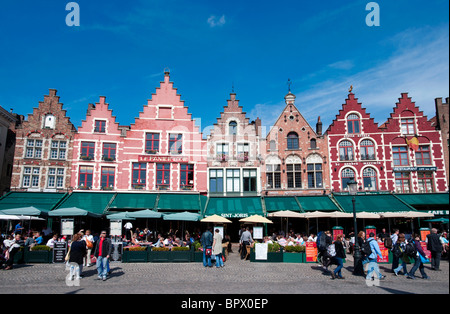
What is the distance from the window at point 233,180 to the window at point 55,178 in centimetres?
1322

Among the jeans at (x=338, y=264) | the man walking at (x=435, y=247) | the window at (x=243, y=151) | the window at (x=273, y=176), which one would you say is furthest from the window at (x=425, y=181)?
the jeans at (x=338, y=264)

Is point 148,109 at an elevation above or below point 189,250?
above

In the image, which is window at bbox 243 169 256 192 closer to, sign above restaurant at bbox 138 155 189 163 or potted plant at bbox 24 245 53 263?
sign above restaurant at bbox 138 155 189 163

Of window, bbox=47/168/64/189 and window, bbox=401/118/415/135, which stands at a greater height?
window, bbox=401/118/415/135

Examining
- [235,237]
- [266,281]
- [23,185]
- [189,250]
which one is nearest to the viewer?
[266,281]

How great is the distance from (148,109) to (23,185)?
11.3m

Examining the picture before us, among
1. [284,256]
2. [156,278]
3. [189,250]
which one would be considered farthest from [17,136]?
[284,256]

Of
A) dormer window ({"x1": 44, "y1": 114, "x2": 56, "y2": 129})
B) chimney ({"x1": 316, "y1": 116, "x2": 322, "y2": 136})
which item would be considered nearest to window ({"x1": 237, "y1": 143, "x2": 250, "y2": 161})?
chimney ({"x1": 316, "y1": 116, "x2": 322, "y2": 136})

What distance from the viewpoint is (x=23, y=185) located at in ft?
83.9

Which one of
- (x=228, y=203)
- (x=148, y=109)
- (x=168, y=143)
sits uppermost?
(x=148, y=109)

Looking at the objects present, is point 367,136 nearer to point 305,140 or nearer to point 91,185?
point 305,140

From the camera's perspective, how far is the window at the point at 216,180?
27.3 m

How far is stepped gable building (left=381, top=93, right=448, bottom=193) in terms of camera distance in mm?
26609

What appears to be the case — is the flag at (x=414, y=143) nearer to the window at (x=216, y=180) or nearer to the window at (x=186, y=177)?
the window at (x=216, y=180)
